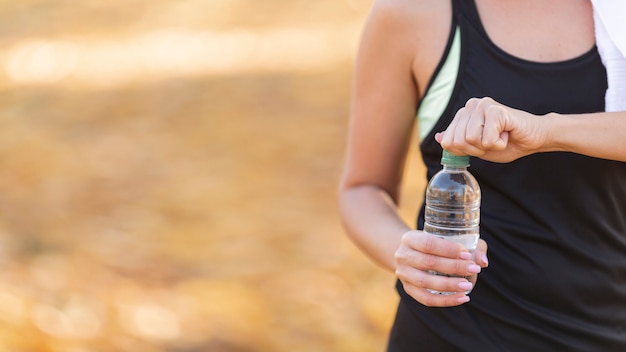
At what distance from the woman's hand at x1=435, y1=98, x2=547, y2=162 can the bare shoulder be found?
36cm

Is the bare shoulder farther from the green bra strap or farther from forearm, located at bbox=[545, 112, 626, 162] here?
forearm, located at bbox=[545, 112, 626, 162]

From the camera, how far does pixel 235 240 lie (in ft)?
18.3

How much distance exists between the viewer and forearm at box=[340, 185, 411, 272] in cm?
185

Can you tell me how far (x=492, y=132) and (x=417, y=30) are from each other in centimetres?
47

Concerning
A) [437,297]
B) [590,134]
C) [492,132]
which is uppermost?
[590,134]

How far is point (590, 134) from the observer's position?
1500 mm

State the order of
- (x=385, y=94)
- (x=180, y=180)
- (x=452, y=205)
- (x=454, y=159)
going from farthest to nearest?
(x=180, y=180), (x=385, y=94), (x=452, y=205), (x=454, y=159)

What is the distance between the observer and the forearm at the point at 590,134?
146cm

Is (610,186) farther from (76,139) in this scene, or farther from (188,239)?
(76,139)

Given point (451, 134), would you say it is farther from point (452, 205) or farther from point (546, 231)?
point (546, 231)

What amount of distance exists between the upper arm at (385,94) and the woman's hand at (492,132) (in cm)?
38

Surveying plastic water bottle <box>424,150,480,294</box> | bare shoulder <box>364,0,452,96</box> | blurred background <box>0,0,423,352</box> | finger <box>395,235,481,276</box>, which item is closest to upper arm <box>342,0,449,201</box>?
bare shoulder <box>364,0,452,96</box>

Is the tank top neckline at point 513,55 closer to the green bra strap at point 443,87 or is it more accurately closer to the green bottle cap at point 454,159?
the green bra strap at point 443,87

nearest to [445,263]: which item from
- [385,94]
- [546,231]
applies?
[546,231]
